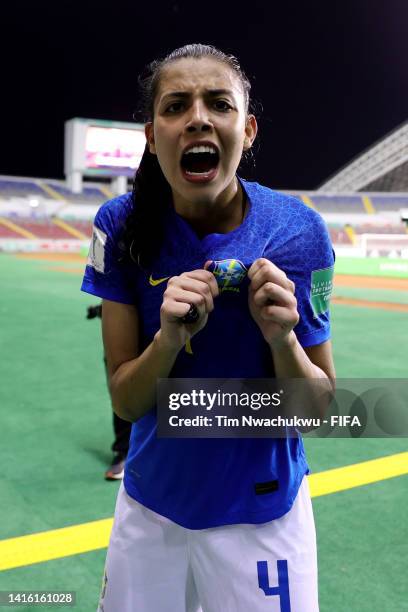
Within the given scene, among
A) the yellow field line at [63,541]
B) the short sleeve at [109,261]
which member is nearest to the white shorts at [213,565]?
the short sleeve at [109,261]

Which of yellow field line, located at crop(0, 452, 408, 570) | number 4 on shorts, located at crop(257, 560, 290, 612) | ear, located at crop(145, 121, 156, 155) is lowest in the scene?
yellow field line, located at crop(0, 452, 408, 570)

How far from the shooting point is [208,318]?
1.51 metres

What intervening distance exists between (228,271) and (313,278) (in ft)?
0.92

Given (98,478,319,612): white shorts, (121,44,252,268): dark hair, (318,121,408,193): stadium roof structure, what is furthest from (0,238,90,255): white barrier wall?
(98,478,319,612): white shorts

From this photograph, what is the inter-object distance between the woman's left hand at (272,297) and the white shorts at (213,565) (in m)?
0.54

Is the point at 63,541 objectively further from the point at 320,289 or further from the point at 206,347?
the point at 320,289

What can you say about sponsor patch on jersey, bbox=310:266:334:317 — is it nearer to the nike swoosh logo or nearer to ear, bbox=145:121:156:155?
the nike swoosh logo

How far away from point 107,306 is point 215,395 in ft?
1.24

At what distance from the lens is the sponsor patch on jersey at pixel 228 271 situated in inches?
55.7

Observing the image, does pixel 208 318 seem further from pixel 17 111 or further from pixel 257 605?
pixel 17 111

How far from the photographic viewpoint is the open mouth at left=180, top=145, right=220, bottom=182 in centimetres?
147

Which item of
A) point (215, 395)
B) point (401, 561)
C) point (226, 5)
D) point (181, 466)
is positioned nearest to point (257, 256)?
point (215, 395)

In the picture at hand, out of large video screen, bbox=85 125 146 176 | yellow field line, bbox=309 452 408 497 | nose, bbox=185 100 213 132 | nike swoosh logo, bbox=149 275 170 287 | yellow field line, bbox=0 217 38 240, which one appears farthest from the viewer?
large video screen, bbox=85 125 146 176

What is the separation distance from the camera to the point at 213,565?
1530mm
